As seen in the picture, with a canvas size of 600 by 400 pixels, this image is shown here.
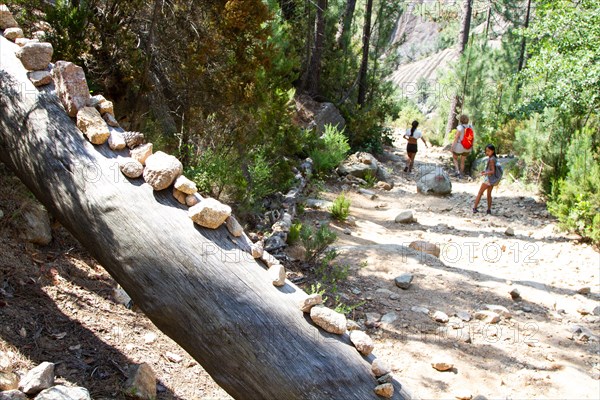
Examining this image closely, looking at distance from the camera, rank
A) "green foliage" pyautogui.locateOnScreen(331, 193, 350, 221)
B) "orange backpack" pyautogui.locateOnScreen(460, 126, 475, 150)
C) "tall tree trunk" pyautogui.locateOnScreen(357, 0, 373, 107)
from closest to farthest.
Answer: "green foliage" pyautogui.locateOnScreen(331, 193, 350, 221) → "orange backpack" pyautogui.locateOnScreen(460, 126, 475, 150) → "tall tree trunk" pyautogui.locateOnScreen(357, 0, 373, 107)

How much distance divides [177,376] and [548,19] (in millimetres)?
9508

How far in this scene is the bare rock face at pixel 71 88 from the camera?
11.2 feet

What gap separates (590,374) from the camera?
15.5 feet

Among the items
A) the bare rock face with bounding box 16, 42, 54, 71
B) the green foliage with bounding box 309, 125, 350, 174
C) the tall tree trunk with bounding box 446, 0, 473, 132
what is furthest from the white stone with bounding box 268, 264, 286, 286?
the tall tree trunk with bounding box 446, 0, 473, 132

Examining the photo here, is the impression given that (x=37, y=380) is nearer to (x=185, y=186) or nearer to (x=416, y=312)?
(x=185, y=186)

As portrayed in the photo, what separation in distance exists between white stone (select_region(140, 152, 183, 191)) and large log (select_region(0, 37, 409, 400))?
0.05 metres

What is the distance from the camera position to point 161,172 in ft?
9.95

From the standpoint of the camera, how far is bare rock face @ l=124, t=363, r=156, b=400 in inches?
119

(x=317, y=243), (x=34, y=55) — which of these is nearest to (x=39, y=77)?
(x=34, y=55)

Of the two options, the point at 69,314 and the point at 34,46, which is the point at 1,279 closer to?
the point at 69,314

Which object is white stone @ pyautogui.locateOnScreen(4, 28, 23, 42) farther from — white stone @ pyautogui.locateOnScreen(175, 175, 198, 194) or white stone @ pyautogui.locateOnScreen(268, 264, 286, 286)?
white stone @ pyautogui.locateOnScreen(268, 264, 286, 286)

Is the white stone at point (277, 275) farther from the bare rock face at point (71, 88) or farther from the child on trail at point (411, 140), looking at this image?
the child on trail at point (411, 140)

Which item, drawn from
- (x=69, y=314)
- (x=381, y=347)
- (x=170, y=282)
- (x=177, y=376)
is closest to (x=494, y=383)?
(x=381, y=347)

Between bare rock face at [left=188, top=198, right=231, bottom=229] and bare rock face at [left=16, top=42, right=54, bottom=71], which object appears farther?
bare rock face at [left=16, top=42, right=54, bottom=71]
